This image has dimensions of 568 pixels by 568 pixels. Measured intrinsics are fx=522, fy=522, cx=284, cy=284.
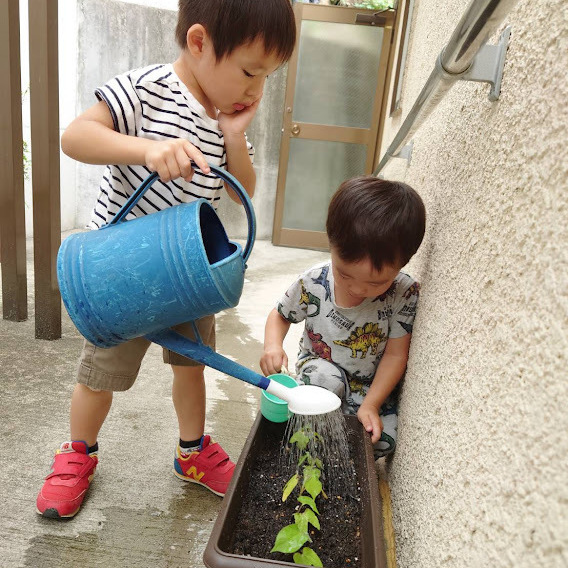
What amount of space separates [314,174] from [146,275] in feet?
15.8

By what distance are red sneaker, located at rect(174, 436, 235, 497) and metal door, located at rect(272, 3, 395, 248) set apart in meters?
4.27

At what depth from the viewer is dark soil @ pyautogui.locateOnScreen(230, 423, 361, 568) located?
1043 millimetres

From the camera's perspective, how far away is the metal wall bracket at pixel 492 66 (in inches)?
34.2

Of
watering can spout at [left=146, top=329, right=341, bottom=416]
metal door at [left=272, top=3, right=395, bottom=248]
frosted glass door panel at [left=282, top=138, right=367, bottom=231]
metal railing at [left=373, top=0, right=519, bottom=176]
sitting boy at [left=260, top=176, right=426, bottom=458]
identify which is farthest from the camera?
frosted glass door panel at [left=282, top=138, right=367, bottom=231]

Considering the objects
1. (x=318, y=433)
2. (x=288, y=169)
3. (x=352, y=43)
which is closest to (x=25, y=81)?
(x=288, y=169)

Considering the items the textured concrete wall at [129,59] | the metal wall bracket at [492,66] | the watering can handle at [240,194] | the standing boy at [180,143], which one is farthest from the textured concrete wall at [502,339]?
the textured concrete wall at [129,59]

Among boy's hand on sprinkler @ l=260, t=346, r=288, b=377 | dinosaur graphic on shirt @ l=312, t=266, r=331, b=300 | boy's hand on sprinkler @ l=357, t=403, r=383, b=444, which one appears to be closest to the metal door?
dinosaur graphic on shirt @ l=312, t=266, r=331, b=300

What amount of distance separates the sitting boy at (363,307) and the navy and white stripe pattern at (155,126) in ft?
1.20

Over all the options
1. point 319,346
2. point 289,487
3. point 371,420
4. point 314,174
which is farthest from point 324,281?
point 314,174

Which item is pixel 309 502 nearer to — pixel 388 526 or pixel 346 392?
pixel 388 526

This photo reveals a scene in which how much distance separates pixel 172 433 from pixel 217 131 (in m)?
0.99

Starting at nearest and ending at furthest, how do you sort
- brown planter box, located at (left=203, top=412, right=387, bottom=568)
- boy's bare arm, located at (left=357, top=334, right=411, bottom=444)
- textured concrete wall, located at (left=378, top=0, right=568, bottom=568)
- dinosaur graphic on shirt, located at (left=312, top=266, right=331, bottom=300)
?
textured concrete wall, located at (left=378, top=0, right=568, bottom=568)
brown planter box, located at (left=203, top=412, right=387, bottom=568)
boy's bare arm, located at (left=357, top=334, right=411, bottom=444)
dinosaur graphic on shirt, located at (left=312, top=266, right=331, bottom=300)

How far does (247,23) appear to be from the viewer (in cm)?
113

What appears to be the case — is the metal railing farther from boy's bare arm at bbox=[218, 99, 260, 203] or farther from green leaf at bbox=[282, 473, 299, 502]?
green leaf at bbox=[282, 473, 299, 502]
